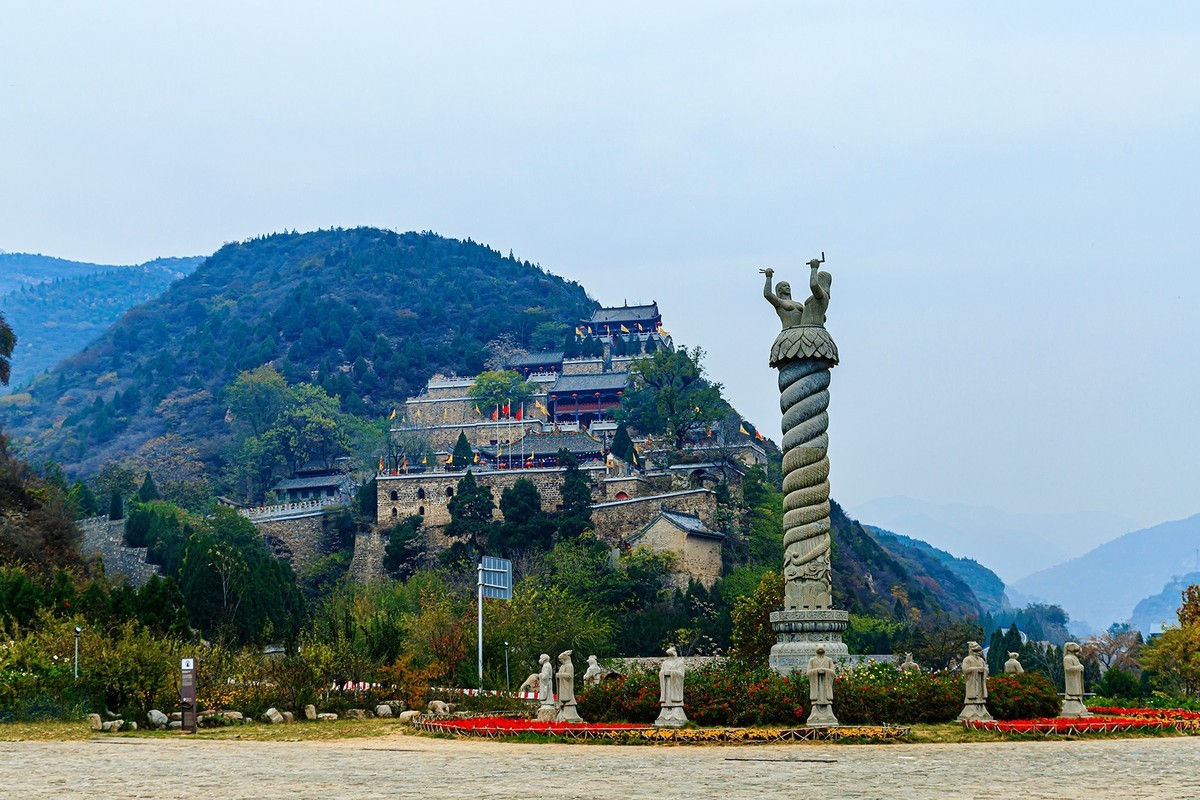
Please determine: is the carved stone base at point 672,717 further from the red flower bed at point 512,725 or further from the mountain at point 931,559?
the mountain at point 931,559

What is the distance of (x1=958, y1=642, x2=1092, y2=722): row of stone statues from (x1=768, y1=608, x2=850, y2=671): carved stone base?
2.37 m

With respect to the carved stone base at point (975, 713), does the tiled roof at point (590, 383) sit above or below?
above

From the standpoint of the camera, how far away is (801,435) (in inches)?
997

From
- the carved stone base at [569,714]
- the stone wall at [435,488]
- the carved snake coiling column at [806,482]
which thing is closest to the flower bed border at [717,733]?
the carved stone base at [569,714]

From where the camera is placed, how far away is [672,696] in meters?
22.4

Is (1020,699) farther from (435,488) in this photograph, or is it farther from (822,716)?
(435,488)

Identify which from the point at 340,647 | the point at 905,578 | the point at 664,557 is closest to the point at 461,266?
the point at 905,578

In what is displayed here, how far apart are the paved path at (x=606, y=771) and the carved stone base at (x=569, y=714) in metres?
1.58

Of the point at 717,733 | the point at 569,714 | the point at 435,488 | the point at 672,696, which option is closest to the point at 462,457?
the point at 435,488

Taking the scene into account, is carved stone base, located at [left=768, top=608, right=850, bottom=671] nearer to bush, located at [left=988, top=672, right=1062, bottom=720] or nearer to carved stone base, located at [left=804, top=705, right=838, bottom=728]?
bush, located at [left=988, top=672, right=1062, bottom=720]

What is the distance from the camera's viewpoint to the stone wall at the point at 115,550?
2756 inches

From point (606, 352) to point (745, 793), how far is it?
103m

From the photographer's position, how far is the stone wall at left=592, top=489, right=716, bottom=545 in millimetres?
74750

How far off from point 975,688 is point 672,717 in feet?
13.8
